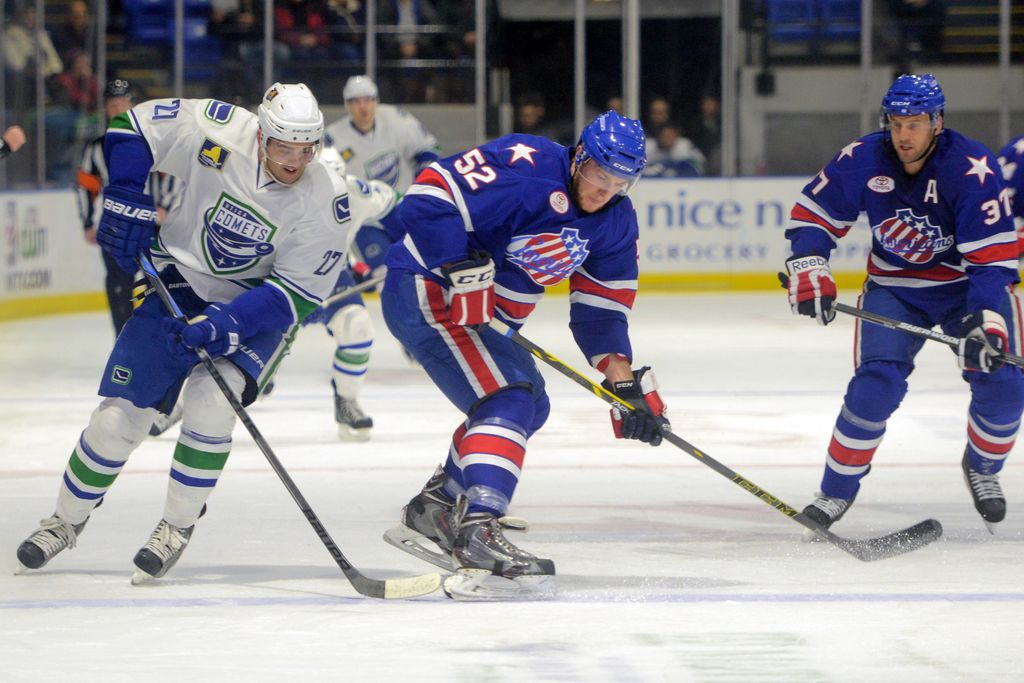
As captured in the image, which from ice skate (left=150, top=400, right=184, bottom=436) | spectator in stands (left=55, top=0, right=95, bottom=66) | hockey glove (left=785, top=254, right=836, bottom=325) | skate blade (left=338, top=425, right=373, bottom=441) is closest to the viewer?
hockey glove (left=785, top=254, right=836, bottom=325)

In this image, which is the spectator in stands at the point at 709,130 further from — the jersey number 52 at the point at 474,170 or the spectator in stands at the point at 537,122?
the jersey number 52 at the point at 474,170

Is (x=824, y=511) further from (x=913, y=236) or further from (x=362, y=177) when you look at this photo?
(x=362, y=177)

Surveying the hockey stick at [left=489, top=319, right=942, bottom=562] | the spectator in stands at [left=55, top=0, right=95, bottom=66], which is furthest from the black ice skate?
the spectator in stands at [left=55, top=0, right=95, bottom=66]

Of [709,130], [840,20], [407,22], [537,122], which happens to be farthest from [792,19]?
[407,22]

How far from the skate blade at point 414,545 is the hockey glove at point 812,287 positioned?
1.01 metres

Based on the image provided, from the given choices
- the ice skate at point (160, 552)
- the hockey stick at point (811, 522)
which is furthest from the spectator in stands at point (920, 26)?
the ice skate at point (160, 552)

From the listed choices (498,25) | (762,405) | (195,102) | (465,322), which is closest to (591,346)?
(465,322)

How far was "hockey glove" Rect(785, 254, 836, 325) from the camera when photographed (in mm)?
3742

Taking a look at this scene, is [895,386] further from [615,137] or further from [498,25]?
[498,25]

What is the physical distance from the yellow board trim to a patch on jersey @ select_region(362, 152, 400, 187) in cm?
234

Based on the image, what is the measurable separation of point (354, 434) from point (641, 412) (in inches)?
77.4

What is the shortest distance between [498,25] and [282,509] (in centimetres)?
771

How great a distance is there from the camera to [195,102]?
347 cm

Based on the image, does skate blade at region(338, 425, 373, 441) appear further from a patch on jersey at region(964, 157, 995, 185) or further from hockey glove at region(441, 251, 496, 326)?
a patch on jersey at region(964, 157, 995, 185)
